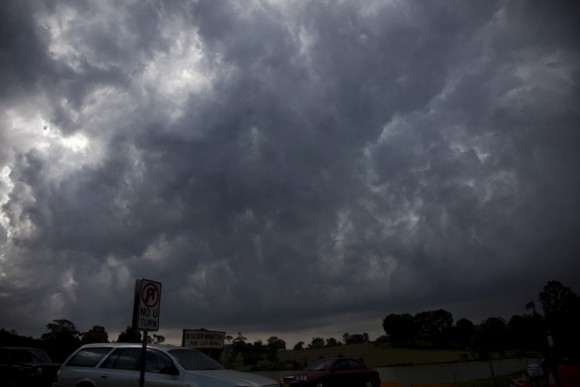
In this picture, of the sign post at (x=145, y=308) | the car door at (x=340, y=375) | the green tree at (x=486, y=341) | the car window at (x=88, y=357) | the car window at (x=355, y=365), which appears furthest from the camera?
the green tree at (x=486, y=341)

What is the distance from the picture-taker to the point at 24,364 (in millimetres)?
14461

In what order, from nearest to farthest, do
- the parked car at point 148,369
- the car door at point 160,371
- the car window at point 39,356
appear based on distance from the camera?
1. the parked car at point 148,369
2. the car door at point 160,371
3. the car window at point 39,356

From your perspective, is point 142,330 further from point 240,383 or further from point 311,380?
point 311,380

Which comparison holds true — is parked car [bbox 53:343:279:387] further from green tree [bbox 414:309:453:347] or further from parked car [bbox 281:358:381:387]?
green tree [bbox 414:309:453:347]

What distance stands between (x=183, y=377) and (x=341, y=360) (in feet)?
37.0

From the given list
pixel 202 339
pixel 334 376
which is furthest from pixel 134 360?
pixel 334 376

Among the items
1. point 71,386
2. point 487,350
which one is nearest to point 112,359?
point 71,386

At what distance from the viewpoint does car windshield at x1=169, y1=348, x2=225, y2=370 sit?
30.6ft

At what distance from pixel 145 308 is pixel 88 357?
4.23 metres

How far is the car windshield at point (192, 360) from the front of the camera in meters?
9.32

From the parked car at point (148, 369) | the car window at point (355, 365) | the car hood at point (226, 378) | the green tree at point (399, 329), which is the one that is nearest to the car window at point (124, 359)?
the parked car at point (148, 369)

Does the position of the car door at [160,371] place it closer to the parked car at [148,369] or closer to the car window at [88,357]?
the parked car at [148,369]

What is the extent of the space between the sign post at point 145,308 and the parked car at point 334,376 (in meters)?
11.4

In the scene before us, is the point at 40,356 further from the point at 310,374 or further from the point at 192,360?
the point at 310,374
